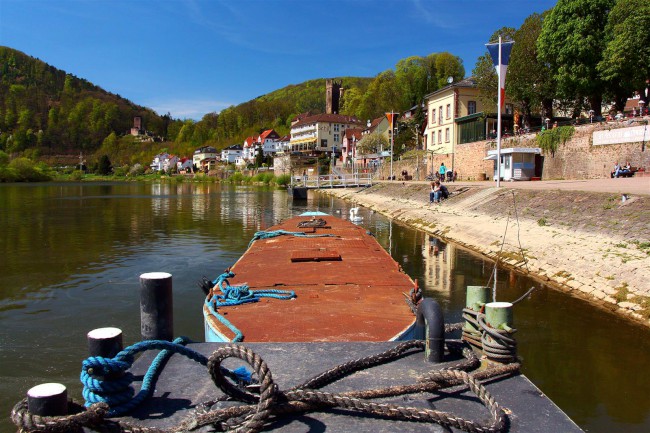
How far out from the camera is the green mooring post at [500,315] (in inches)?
132

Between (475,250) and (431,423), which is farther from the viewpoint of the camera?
(475,250)

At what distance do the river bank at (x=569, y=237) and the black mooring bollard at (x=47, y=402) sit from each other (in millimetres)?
9725

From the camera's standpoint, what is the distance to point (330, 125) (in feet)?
357

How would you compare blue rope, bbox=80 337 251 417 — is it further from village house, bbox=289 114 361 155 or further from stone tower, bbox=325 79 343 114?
stone tower, bbox=325 79 343 114

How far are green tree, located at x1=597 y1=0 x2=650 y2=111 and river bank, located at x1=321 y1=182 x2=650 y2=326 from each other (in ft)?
42.8

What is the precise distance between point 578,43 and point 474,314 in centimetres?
3431

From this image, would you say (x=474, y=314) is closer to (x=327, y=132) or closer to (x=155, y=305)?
(x=155, y=305)

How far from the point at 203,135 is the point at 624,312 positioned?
7489 inches

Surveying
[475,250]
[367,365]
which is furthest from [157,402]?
[475,250]

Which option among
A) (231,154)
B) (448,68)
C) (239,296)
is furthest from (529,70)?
(231,154)

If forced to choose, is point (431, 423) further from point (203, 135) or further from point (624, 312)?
point (203, 135)

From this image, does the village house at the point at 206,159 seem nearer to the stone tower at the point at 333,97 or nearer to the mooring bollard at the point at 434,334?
the stone tower at the point at 333,97

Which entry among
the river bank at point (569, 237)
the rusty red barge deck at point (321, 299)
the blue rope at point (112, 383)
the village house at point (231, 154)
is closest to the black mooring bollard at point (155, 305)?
the blue rope at point (112, 383)

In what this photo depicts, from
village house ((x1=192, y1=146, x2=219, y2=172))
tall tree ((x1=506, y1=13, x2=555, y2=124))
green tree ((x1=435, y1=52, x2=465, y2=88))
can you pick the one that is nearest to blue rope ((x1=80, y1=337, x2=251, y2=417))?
tall tree ((x1=506, y1=13, x2=555, y2=124))
